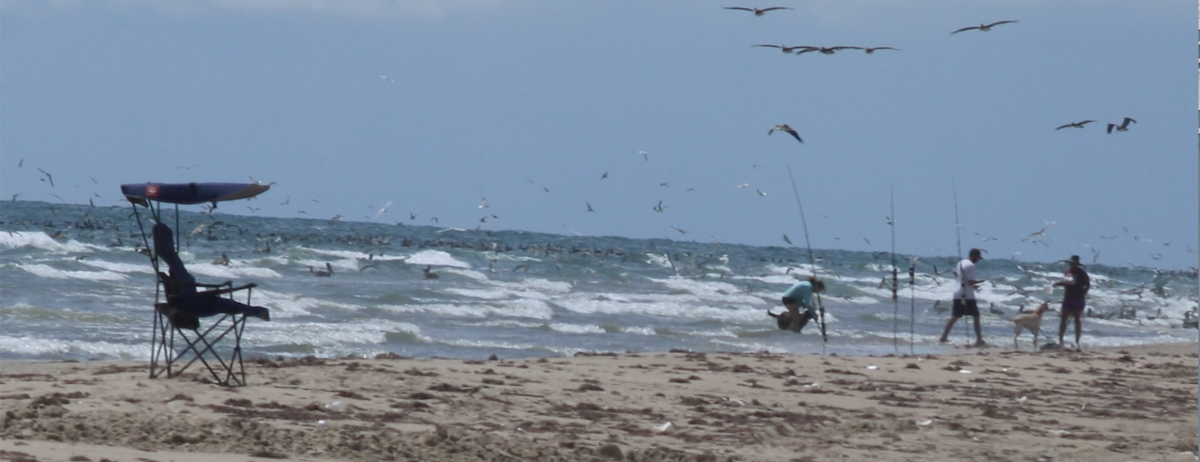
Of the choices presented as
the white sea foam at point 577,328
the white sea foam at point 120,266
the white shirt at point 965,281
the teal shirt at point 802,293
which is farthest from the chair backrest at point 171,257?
the white sea foam at point 120,266

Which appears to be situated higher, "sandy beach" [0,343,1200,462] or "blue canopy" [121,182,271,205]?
"blue canopy" [121,182,271,205]

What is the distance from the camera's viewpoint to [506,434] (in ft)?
21.8

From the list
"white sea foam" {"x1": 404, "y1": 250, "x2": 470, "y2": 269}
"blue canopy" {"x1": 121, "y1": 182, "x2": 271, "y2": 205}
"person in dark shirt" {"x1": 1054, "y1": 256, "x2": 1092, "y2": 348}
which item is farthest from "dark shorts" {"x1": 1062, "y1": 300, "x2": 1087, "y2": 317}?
"white sea foam" {"x1": 404, "y1": 250, "x2": 470, "y2": 269}

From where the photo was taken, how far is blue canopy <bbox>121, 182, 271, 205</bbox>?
7.71 meters

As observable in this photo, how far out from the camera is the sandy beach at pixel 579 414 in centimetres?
604

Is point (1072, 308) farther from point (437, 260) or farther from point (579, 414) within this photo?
point (437, 260)

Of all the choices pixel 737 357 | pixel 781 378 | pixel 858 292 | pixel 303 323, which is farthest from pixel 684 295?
pixel 781 378

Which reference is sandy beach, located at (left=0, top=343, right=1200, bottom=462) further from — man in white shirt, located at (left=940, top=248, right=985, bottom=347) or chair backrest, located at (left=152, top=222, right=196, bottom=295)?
man in white shirt, located at (left=940, top=248, right=985, bottom=347)

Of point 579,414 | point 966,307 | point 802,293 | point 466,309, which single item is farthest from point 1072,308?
point 579,414

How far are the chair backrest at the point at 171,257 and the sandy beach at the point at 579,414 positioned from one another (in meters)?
0.56

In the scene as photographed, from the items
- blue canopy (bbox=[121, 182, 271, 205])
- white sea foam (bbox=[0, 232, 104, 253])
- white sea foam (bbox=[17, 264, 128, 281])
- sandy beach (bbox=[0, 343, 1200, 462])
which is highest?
blue canopy (bbox=[121, 182, 271, 205])

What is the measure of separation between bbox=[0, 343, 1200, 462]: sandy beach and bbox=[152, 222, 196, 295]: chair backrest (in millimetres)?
561

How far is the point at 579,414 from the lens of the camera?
747 centimetres

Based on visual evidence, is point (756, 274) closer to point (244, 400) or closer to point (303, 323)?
point (303, 323)
